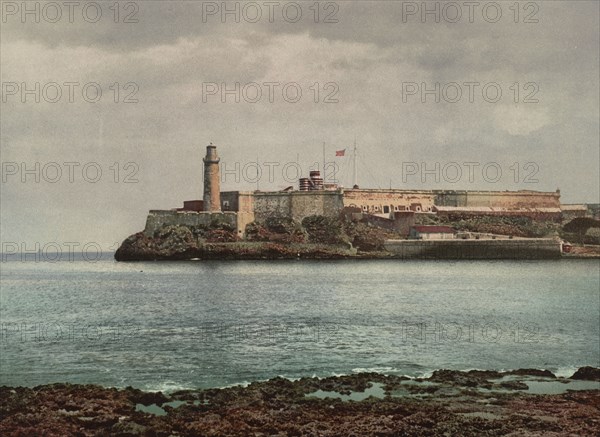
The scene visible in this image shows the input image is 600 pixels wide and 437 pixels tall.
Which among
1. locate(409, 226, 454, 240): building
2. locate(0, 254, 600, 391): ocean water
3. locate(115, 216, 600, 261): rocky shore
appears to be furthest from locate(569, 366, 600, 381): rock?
locate(115, 216, 600, 261): rocky shore

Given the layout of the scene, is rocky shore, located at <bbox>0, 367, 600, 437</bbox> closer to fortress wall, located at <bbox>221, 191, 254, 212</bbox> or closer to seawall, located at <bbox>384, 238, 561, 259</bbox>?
seawall, located at <bbox>384, 238, 561, 259</bbox>

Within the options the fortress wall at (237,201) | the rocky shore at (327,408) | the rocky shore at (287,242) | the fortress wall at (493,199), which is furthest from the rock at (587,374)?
the fortress wall at (493,199)

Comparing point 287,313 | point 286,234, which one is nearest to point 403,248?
point 286,234

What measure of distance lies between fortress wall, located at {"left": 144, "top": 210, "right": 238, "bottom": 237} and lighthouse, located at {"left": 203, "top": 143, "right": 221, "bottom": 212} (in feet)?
4.33

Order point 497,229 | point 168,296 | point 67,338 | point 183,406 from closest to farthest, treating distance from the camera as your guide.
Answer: point 183,406 → point 67,338 → point 168,296 → point 497,229

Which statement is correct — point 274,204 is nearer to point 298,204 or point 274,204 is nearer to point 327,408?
point 298,204

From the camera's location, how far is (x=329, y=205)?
85.8 metres

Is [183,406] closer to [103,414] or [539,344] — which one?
[103,414]

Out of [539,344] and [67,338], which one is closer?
[539,344]

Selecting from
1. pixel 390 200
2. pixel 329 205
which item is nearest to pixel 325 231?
pixel 329 205

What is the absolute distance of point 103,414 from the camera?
51.4ft

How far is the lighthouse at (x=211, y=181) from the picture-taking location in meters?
81.9

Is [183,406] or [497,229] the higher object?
[497,229]

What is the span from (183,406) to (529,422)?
8099 millimetres
